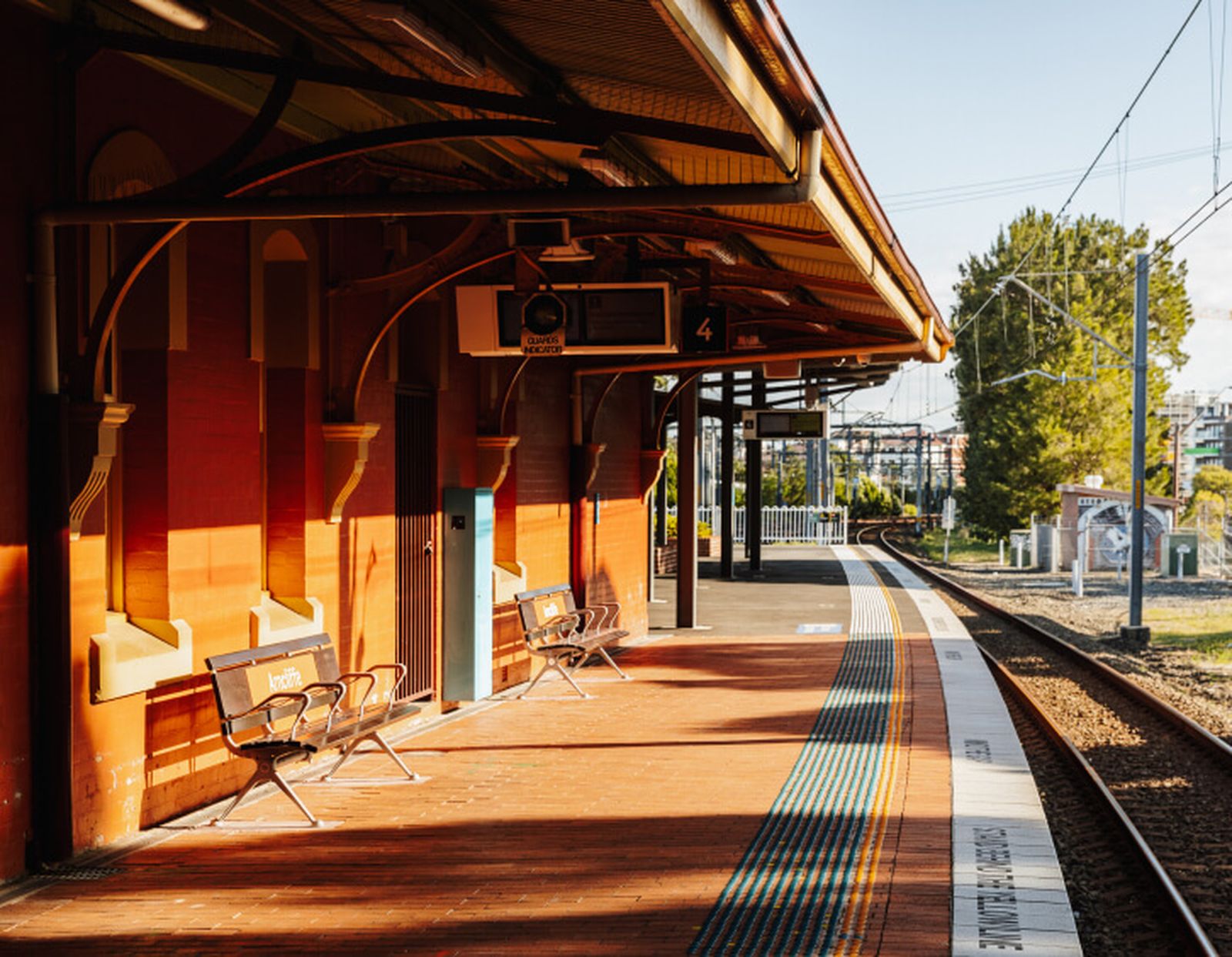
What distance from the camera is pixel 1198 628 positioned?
2250cm

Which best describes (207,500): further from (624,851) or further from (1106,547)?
(1106,547)

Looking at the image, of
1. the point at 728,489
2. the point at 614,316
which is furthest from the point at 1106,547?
the point at 614,316

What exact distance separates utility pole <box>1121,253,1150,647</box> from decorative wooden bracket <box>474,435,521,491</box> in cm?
1122

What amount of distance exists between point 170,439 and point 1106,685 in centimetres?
1207

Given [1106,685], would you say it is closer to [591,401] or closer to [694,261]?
[591,401]

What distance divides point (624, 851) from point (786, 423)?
1989 cm

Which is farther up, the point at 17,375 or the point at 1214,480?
the point at 17,375

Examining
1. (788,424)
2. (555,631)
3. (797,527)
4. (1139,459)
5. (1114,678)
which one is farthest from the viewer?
(797,527)

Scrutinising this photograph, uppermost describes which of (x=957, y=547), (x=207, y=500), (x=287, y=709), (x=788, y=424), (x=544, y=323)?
(x=544, y=323)

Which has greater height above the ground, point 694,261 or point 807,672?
point 694,261

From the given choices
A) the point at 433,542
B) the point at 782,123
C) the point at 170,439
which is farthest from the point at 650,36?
the point at 433,542

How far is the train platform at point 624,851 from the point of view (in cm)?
568

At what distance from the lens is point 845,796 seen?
8367 millimetres

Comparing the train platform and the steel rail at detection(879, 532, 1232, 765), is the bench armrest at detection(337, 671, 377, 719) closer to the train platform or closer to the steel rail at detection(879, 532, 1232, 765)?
the train platform
